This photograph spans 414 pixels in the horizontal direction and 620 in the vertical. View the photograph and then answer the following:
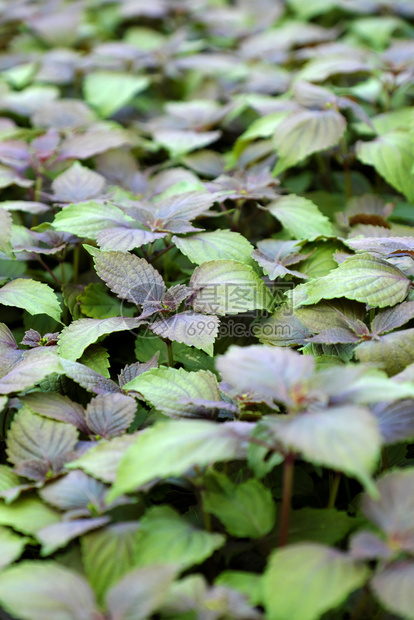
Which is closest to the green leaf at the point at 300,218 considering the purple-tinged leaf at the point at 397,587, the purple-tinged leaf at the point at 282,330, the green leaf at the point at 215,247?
the green leaf at the point at 215,247

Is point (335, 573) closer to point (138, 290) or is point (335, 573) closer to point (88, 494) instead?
point (88, 494)

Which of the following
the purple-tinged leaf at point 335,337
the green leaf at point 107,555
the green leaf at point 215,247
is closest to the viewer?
the green leaf at point 107,555

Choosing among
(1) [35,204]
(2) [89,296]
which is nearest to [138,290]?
(2) [89,296]

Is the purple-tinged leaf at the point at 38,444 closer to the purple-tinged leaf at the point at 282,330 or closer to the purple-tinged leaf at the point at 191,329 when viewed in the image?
the purple-tinged leaf at the point at 191,329

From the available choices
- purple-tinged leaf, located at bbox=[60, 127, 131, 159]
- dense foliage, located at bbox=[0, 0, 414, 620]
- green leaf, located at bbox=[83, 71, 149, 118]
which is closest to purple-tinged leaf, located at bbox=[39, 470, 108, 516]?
dense foliage, located at bbox=[0, 0, 414, 620]

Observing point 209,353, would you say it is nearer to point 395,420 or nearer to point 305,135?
point 395,420

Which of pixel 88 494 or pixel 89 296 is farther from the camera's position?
pixel 89 296
